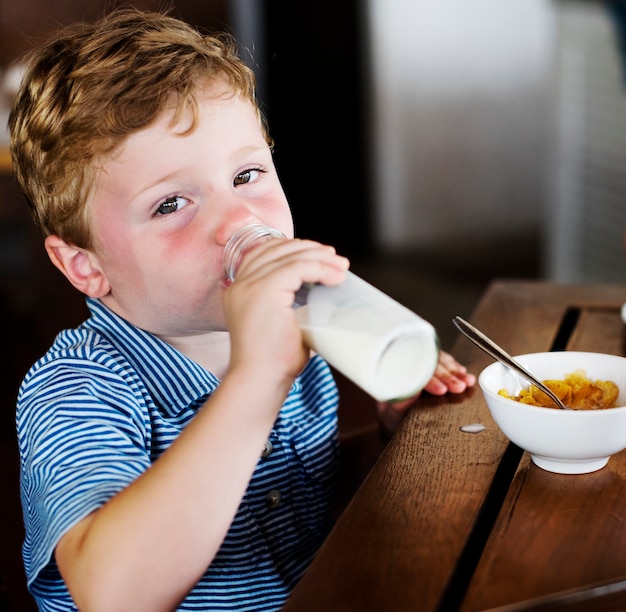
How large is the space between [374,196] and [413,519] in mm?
3563

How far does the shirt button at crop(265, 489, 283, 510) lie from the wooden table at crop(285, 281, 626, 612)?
7.0 inches

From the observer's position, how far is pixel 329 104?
171 inches

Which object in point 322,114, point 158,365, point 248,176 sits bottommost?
point 322,114

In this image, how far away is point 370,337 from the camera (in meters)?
0.69

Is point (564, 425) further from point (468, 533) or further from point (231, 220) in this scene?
point (231, 220)

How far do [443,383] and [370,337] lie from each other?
42 cm

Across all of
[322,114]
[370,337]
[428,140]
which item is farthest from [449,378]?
[322,114]

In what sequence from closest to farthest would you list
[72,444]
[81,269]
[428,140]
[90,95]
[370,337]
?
[370,337], [72,444], [90,95], [81,269], [428,140]

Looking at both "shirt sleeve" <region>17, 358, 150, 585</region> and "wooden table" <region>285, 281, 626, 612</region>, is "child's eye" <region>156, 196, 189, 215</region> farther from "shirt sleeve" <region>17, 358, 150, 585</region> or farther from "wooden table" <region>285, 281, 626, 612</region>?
"wooden table" <region>285, 281, 626, 612</region>

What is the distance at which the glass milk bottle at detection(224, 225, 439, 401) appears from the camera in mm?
687

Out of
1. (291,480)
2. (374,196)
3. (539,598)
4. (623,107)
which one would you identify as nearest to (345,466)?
(291,480)

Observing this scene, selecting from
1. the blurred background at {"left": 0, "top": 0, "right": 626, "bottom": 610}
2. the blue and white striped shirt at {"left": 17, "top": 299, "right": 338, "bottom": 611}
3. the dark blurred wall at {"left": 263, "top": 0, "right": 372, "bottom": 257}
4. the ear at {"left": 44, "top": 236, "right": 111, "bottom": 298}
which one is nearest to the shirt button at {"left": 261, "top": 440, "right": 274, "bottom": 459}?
the blue and white striped shirt at {"left": 17, "top": 299, "right": 338, "bottom": 611}

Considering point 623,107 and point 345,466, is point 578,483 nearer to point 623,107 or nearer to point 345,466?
point 345,466

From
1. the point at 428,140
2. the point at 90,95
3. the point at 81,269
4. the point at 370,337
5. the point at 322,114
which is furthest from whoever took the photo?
the point at 322,114
